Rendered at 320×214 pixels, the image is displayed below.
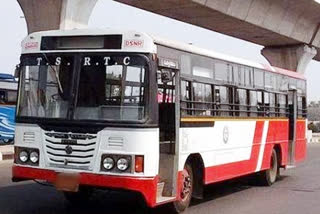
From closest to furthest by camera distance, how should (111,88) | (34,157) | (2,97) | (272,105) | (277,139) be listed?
(111,88) → (34,157) → (272,105) → (277,139) → (2,97)

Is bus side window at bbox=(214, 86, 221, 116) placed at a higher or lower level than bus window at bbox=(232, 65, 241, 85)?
lower

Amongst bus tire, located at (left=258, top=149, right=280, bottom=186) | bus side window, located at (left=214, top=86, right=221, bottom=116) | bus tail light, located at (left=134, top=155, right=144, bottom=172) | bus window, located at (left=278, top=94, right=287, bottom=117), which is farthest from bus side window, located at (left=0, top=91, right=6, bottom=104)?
bus tail light, located at (left=134, top=155, right=144, bottom=172)

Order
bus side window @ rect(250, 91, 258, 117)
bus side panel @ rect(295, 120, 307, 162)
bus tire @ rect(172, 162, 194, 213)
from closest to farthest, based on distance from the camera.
Result: bus tire @ rect(172, 162, 194, 213) < bus side window @ rect(250, 91, 258, 117) < bus side panel @ rect(295, 120, 307, 162)

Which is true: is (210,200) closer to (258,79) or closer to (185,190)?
(185,190)

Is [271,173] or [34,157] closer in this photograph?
[34,157]

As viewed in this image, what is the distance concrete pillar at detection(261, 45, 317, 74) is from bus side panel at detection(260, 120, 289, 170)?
20.9m

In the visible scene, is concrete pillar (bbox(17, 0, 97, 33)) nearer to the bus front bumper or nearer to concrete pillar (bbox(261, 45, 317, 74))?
the bus front bumper

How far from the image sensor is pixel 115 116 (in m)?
8.05

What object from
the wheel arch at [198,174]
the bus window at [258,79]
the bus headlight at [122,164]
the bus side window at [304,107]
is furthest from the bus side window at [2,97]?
the bus headlight at [122,164]

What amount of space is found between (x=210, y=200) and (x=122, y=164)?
3.49m

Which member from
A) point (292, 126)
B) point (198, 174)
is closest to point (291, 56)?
point (292, 126)

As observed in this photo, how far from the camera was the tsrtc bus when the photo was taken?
314 inches

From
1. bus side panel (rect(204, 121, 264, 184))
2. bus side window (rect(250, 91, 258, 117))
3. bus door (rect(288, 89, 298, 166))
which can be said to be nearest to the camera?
bus side panel (rect(204, 121, 264, 184))

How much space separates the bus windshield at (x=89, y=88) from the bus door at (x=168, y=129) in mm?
605
